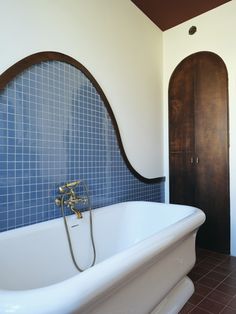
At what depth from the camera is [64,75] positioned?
1795 mm

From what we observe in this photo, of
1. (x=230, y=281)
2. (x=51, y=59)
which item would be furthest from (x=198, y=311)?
(x=51, y=59)

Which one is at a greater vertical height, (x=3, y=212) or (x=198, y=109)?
(x=198, y=109)

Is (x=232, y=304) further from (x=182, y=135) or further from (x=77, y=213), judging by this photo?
(x=182, y=135)

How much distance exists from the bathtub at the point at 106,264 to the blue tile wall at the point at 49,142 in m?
0.17

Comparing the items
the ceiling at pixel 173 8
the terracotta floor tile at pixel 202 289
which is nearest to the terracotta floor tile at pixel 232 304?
the terracotta floor tile at pixel 202 289

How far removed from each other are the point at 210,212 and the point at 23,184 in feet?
6.75

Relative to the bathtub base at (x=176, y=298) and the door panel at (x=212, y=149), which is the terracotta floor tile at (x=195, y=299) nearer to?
the bathtub base at (x=176, y=298)

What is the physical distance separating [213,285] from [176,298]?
47 centimetres

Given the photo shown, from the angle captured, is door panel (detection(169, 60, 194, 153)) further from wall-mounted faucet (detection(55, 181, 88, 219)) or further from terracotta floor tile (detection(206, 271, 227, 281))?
wall-mounted faucet (detection(55, 181, 88, 219))

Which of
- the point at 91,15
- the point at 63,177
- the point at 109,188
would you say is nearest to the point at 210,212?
the point at 109,188

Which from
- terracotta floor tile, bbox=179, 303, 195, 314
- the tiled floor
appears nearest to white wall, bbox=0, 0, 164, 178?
the tiled floor

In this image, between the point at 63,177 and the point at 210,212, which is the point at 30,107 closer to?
the point at 63,177

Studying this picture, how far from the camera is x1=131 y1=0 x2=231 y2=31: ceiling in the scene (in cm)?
245

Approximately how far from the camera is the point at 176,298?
157cm
